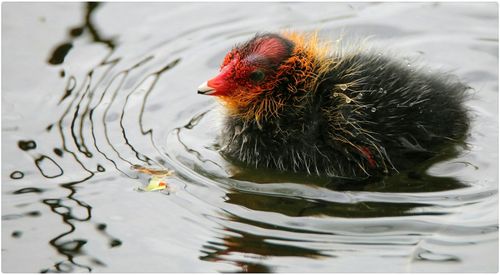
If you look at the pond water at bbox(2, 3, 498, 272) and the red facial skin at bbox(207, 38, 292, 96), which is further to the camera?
the red facial skin at bbox(207, 38, 292, 96)

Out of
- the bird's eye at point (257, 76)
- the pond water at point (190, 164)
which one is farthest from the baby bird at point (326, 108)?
the pond water at point (190, 164)

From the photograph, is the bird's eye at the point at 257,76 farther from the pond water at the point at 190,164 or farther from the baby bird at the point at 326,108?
the pond water at the point at 190,164

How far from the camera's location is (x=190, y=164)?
4953 mm

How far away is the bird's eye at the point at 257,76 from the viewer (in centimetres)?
482

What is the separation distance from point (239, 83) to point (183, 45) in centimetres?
170

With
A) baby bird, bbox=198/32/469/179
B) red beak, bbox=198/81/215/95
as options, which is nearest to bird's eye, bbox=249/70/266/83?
baby bird, bbox=198/32/469/179

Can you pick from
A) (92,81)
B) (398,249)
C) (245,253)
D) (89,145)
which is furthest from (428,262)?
(92,81)

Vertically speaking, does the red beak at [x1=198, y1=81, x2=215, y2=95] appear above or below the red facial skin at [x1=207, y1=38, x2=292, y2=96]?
below

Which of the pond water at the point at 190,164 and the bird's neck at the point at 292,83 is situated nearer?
the pond water at the point at 190,164

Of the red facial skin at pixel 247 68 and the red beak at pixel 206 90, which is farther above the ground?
the red facial skin at pixel 247 68

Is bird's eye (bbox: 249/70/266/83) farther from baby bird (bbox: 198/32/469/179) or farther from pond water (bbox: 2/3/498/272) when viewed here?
pond water (bbox: 2/3/498/272)

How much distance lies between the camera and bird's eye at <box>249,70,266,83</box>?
15.8 feet

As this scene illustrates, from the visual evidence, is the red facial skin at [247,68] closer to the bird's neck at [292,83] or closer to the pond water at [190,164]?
the bird's neck at [292,83]

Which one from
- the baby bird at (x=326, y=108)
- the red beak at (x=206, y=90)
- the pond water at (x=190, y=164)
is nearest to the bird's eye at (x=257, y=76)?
the baby bird at (x=326, y=108)
